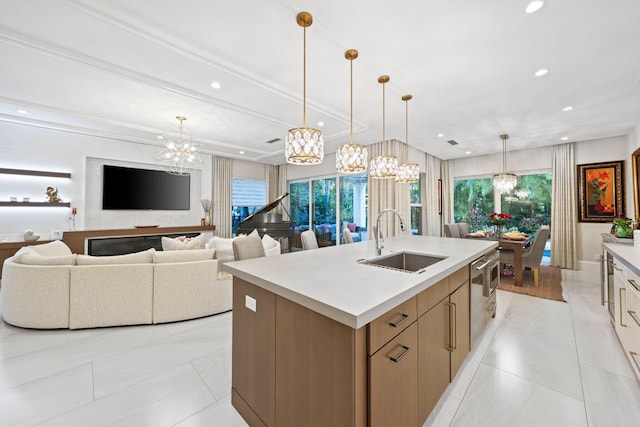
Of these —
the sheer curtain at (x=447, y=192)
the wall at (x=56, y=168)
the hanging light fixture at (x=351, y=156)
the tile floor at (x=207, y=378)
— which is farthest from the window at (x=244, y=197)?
the hanging light fixture at (x=351, y=156)

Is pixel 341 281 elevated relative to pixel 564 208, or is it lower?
lower

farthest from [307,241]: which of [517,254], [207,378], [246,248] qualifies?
[517,254]

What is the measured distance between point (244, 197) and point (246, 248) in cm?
580

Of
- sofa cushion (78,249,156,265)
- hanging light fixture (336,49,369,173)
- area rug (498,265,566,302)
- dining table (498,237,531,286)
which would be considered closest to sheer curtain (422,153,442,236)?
area rug (498,265,566,302)

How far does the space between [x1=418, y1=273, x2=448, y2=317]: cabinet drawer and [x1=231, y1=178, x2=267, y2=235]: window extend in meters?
6.40

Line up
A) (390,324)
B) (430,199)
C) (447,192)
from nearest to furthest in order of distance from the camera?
(390,324) < (430,199) < (447,192)

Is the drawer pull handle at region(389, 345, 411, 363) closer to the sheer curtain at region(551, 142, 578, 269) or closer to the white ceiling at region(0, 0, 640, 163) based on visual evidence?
the white ceiling at region(0, 0, 640, 163)

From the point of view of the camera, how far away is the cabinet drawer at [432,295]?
131cm

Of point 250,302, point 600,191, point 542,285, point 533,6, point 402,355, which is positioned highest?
point 533,6

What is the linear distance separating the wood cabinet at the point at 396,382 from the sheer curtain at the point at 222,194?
6312 millimetres

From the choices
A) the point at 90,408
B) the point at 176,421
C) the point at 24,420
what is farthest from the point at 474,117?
the point at 24,420

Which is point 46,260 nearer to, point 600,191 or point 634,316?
point 634,316

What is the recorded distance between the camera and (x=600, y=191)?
5.01 meters

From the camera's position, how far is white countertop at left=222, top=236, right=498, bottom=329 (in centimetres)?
96
